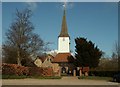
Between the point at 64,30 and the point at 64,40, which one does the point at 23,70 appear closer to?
the point at 64,40

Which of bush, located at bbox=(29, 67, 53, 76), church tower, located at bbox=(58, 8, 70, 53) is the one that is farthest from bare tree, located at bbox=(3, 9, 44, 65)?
church tower, located at bbox=(58, 8, 70, 53)

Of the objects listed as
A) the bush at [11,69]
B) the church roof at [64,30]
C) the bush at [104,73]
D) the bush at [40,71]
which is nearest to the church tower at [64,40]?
the church roof at [64,30]

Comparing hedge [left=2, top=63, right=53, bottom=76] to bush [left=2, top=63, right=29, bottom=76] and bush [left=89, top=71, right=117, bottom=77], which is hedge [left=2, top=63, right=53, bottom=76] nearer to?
bush [left=2, top=63, right=29, bottom=76]

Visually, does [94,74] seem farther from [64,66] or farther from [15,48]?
[64,66]

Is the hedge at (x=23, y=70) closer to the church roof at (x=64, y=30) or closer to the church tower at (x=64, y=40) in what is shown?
the church tower at (x=64, y=40)

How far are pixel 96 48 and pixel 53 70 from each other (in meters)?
17.8

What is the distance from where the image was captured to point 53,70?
57.0 meters

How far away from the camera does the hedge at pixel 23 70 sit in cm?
4647

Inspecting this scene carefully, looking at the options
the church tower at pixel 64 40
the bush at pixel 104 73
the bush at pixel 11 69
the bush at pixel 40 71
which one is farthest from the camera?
the church tower at pixel 64 40

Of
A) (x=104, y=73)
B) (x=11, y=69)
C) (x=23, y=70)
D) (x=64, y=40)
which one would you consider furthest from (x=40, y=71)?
(x=64, y=40)

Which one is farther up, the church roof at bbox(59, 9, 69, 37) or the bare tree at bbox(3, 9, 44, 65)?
A: the church roof at bbox(59, 9, 69, 37)

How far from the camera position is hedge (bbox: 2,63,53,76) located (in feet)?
152

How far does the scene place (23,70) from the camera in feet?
163

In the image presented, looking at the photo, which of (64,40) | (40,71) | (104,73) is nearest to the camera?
(40,71)
